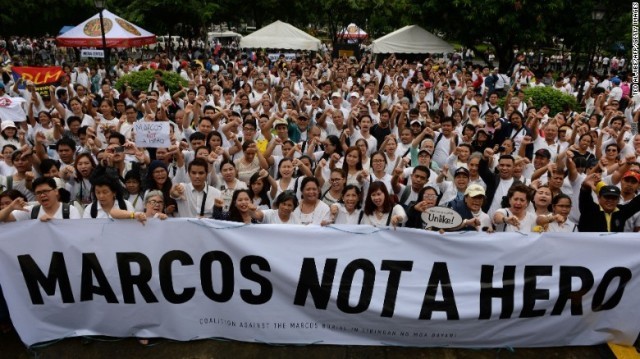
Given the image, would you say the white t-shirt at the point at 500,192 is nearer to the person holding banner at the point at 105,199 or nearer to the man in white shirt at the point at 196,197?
the man in white shirt at the point at 196,197

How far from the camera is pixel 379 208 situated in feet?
16.4

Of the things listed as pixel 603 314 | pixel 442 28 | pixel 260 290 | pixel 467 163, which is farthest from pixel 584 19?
pixel 260 290

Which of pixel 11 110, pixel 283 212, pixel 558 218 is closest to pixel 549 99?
pixel 558 218

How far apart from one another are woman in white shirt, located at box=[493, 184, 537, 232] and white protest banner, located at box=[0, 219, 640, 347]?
43 centimetres

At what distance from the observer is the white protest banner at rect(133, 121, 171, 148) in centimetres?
607

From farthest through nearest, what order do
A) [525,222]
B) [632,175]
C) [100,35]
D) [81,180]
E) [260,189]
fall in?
[100,35] → [81,180] → [260,189] → [632,175] → [525,222]

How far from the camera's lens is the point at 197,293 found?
15.0 feet

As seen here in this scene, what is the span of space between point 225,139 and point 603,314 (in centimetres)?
559

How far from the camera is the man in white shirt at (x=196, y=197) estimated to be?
532 centimetres

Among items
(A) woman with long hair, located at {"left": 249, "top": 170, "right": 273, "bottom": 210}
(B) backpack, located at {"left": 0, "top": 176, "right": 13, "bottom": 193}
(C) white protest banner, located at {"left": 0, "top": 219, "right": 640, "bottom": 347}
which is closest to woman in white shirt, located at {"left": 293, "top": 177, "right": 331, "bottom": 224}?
(C) white protest banner, located at {"left": 0, "top": 219, "right": 640, "bottom": 347}

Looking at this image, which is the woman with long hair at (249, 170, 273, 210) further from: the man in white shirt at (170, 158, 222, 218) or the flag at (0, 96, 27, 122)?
the flag at (0, 96, 27, 122)

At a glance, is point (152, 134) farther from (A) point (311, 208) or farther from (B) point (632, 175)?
(B) point (632, 175)

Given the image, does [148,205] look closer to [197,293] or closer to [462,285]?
[197,293]

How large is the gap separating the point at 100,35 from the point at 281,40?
791 centimetres
